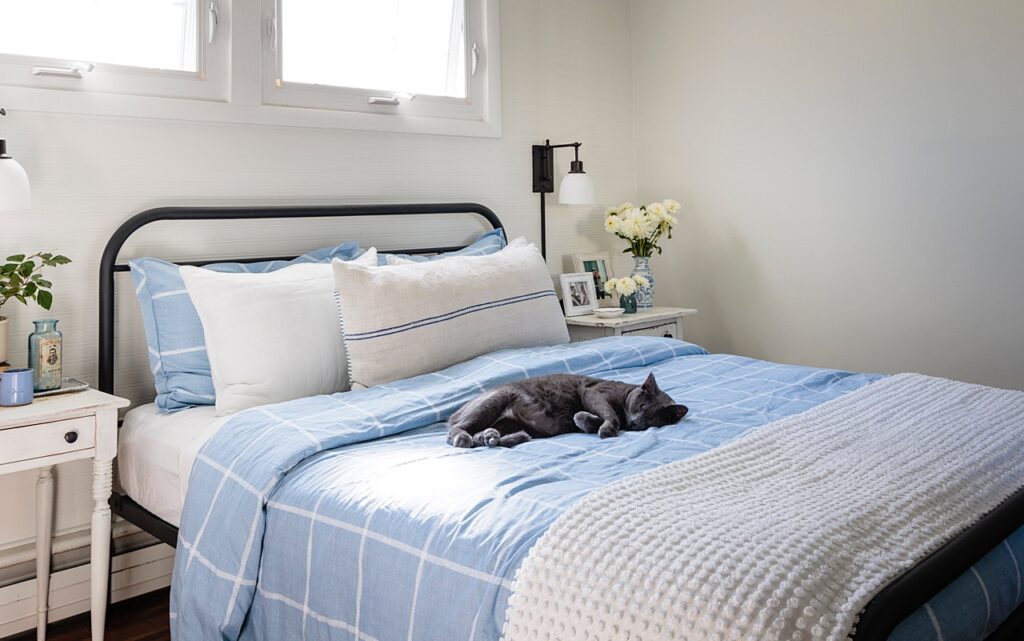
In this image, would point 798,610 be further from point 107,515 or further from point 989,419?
point 107,515

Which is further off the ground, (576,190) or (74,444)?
(576,190)

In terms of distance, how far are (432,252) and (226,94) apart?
91 cm

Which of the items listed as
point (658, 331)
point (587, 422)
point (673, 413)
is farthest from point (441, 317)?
point (658, 331)

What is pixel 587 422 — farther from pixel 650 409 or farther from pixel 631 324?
pixel 631 324

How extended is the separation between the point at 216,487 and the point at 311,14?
1.70 m

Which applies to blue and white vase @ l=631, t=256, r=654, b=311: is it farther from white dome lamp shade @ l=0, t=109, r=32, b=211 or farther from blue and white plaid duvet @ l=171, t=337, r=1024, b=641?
white dome lamp shade @ l=0, t=109, r=32, b=211

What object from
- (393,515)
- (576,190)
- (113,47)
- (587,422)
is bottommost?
(393,515)

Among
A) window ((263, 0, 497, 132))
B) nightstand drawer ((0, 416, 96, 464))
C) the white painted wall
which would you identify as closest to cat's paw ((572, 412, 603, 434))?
nightstand drawer ((0, 416, 96, 464))

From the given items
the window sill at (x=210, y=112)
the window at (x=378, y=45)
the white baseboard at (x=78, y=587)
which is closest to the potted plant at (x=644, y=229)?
the window sill at (x=210, y=112)

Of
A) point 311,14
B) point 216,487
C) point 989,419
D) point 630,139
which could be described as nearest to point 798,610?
point 989,419

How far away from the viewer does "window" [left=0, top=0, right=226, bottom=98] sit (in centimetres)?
231

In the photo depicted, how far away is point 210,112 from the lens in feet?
8.64

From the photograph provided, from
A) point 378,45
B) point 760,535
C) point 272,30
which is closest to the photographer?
point 760,535

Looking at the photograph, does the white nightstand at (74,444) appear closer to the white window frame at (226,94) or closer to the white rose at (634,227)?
the white window frame at (226,94)
